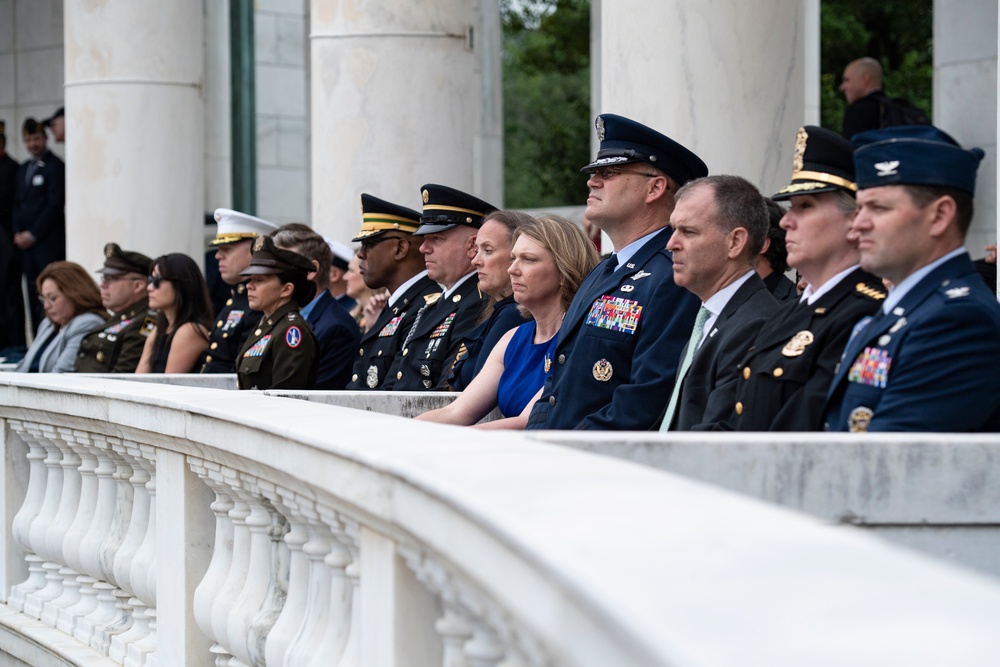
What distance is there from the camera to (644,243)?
6184 mm

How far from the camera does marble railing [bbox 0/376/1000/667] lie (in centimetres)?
170

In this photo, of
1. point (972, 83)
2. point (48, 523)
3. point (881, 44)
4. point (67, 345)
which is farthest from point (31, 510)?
point (881, 44)

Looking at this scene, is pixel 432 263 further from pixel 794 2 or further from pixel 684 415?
pixel 684 415

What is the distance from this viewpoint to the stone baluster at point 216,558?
5.02 m

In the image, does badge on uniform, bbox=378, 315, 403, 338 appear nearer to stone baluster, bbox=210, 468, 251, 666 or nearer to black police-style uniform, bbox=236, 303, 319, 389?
black police-style uniform, bbox=236, 303, 319, 389

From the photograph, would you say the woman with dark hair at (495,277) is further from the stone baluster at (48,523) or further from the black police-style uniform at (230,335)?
the black police-style uniform at (230,335)

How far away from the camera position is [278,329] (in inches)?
333

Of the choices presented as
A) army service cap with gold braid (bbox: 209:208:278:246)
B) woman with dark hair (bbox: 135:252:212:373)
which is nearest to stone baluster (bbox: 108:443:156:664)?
woman with dark hair (bbox: 135:252:212:373)

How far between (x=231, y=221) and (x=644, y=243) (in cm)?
497

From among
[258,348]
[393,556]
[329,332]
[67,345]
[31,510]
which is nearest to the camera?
[393,556]

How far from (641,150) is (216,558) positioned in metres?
2.35

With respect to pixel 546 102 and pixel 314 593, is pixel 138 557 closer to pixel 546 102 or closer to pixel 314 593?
pixel 314 593

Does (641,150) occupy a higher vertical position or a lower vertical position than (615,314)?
higher

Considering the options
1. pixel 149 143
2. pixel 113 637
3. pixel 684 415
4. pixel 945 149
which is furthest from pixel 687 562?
pixel 149 143
